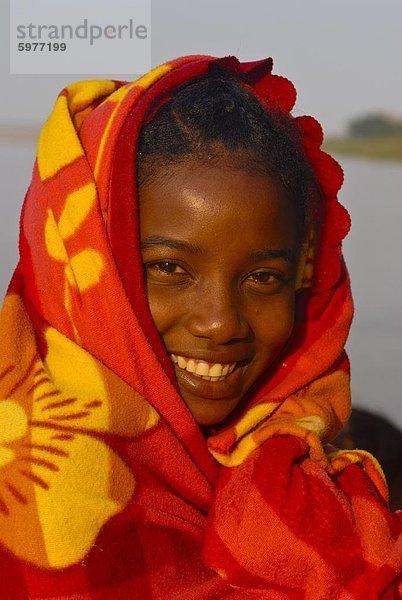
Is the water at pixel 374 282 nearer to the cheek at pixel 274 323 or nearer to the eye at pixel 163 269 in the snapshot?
the cheek at pixel 274 323

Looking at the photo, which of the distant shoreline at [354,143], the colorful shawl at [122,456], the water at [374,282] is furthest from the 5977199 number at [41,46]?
the water at [374,282]

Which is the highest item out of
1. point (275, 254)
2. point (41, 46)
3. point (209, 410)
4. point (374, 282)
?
point (41, 46)

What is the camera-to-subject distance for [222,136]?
1171mm

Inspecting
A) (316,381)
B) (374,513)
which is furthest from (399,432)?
(374,513)

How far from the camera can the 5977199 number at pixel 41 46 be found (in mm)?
1909

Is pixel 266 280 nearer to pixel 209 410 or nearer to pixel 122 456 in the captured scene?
pixel 209 410

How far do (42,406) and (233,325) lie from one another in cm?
27

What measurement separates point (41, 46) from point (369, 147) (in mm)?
992

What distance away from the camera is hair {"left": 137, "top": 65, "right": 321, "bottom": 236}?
1.16 meters

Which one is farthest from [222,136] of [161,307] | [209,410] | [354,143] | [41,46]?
[354,143]

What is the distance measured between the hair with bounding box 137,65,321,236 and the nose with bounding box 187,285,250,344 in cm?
17

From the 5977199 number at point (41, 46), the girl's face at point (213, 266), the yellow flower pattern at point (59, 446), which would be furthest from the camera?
the 5977199 number at point (41, 46)

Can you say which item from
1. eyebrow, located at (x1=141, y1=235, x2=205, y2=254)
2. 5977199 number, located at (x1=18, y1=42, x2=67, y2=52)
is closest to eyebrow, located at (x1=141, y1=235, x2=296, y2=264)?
eyebrow, located at (x1=141, y1=235, x2=205, y2=254)

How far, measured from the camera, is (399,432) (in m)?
2.16
